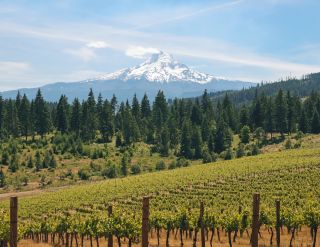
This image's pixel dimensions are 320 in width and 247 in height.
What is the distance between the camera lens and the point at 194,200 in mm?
65562

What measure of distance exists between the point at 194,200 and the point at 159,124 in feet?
260

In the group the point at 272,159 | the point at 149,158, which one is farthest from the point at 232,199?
the point at 149,158

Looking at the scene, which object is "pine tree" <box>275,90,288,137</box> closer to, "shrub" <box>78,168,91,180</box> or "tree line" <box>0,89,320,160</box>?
"tree line" <box>0,89,320,160</box>

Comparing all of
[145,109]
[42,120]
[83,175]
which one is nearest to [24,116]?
[42,120]

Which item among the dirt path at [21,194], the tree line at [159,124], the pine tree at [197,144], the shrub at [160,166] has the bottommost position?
the dirt path at [21,194]

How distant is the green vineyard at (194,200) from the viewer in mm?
38938

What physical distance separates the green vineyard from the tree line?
2936 centimetres

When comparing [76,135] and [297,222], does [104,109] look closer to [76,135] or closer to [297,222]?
[76,135]

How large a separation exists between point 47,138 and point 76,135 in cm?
808

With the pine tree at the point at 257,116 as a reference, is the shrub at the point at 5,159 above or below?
below

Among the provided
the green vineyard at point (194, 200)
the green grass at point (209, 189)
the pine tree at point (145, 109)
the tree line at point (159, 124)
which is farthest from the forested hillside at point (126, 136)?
the green grass at point (209, 189)

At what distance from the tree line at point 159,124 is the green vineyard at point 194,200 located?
29362 millimetres

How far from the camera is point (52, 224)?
1831 inches

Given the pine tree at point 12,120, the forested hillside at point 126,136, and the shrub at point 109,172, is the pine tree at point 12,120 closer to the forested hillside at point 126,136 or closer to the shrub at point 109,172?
the forested hillside at point 126,136
